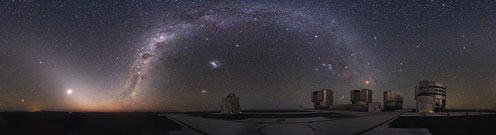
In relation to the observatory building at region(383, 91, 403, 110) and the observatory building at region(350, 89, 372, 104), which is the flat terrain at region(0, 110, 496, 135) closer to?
the observatory building at region(350, 89, 372, 104)

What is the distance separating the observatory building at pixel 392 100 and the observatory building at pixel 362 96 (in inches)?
281

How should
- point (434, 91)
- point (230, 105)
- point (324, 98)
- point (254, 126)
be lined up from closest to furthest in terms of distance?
point (254, 126) < point (230, 105) < point (434, 91) < point (324, 98)

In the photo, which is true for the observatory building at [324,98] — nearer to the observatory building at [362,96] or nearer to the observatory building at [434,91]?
the observatory building at [362,96]

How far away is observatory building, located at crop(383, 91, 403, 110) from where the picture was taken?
337 feet

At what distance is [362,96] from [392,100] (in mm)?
12928

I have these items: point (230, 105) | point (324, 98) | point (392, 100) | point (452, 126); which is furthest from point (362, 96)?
point (452, 126)

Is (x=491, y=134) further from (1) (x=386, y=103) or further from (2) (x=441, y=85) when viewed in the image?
(1) (x=386, y=103)

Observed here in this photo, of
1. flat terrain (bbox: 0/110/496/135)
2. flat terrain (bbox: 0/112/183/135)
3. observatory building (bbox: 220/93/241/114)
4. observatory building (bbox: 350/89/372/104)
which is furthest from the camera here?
observatory building (bbox: 350/89/372/104)

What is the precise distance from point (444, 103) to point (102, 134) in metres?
94.7

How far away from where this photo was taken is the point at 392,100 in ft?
342

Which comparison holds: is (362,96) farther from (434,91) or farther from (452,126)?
(452,126)

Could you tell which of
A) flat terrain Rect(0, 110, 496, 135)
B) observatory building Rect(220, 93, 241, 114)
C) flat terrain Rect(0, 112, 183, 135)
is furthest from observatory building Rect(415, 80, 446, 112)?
flat terrain Rect(0, 112, 183, 135)

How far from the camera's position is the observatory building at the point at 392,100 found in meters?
103

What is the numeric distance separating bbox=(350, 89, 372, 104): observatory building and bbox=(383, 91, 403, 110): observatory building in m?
7.14
